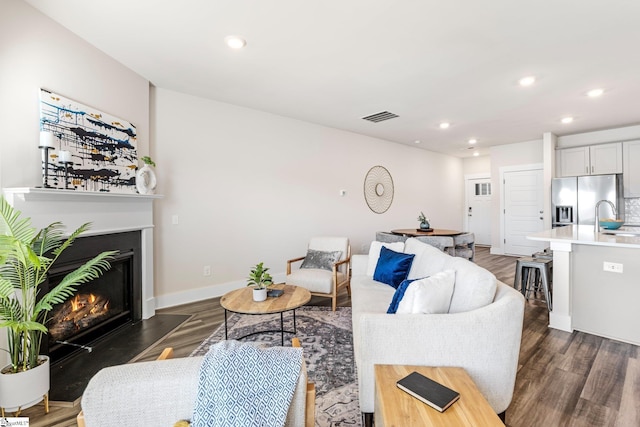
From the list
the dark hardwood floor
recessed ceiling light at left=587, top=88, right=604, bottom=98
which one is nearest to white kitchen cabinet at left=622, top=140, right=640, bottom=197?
recessed ceiling light at left=587, top=88, right=604, bottom=98

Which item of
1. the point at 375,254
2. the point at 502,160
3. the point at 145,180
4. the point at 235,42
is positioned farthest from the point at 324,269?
the point at 502,160

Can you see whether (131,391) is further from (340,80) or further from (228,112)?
(228,112)

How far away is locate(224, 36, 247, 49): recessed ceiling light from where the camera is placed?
2.43 meters

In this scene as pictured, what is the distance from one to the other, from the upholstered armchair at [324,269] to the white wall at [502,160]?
4709mm

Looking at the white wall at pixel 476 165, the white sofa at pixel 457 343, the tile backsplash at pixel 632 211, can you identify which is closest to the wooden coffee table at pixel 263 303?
the white sofa at pixel 457 343

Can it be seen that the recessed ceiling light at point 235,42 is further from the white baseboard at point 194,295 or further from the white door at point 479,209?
the white door at point 479,209

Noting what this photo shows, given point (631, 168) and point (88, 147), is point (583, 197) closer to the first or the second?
point (631, 168)

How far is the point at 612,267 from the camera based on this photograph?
8.66 ft

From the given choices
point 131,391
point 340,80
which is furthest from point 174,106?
point 131,391

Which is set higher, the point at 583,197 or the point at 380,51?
the point at 380,51

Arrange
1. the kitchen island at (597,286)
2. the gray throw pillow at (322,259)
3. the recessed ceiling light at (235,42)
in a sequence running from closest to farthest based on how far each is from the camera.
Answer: the recessed ceiling light at (235,42), the kitchen island at (597,286), the gray throw pillow at (322,259)

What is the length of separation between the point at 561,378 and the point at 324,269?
228 cm

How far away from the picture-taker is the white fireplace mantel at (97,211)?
2.04 m

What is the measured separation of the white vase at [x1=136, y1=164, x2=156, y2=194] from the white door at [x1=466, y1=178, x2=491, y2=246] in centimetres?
751
